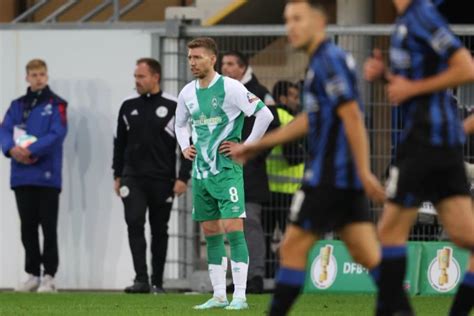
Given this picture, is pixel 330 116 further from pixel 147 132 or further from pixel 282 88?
pixel 282 88

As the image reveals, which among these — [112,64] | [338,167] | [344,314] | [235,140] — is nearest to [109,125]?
[112,64]

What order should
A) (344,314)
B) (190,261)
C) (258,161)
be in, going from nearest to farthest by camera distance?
(344,314), (258,161), (190,261)

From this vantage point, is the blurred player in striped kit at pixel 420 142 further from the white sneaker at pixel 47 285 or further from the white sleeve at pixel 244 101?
the white sneaker at pixel 47 285

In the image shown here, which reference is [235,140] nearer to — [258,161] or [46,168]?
[258,161]

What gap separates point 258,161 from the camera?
15.9m

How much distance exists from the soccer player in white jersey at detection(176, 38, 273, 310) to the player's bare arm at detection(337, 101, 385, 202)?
4.60 metres

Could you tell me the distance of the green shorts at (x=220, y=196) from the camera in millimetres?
12688

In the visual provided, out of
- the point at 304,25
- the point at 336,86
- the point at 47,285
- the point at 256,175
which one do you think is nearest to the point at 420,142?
the point at 336,86

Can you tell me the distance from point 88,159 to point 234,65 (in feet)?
8.59

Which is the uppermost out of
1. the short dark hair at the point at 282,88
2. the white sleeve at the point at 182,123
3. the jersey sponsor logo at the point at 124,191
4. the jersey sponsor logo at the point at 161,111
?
the short dark hair at the point at 282,88

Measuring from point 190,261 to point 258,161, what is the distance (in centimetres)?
174

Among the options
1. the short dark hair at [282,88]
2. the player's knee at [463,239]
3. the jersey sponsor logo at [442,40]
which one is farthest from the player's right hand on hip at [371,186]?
the short dark hair at [282,88]

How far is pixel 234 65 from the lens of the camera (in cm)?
1554

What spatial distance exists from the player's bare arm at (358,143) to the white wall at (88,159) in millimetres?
9361
